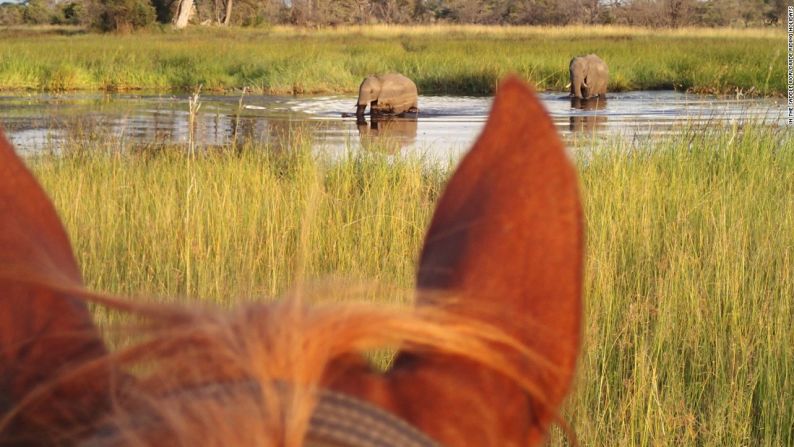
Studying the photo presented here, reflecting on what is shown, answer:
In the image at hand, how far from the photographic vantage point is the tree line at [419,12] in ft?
176

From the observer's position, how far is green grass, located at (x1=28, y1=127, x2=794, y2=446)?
2.99 meters

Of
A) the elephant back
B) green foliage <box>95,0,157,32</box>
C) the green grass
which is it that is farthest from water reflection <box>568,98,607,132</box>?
green foliage <box>95,0,157,32</box>

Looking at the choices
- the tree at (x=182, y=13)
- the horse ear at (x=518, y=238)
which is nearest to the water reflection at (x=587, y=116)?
the horse ear at (x=518, y=238)

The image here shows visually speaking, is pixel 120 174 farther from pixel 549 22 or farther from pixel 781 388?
pixel 549 22

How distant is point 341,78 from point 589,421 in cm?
2203

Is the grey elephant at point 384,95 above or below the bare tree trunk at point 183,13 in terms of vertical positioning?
below

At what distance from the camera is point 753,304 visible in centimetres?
362

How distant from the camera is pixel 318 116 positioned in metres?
17.7

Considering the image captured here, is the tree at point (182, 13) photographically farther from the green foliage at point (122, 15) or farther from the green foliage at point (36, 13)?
the green foliage at point (36, 13)

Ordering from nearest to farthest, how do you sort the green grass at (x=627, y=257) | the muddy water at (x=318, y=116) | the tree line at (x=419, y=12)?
1. the green grass at (x=627, y=257)
2. the muddy water at (x=318, y=116)
3. the tree line at (x=419, y=12)

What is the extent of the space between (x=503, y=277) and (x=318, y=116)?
17.2 meters

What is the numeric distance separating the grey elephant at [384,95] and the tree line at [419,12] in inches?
1042

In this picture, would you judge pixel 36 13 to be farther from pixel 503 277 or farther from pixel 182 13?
pixel 503 277

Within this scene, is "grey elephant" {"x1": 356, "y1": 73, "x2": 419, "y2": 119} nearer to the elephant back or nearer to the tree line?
the elephant back
